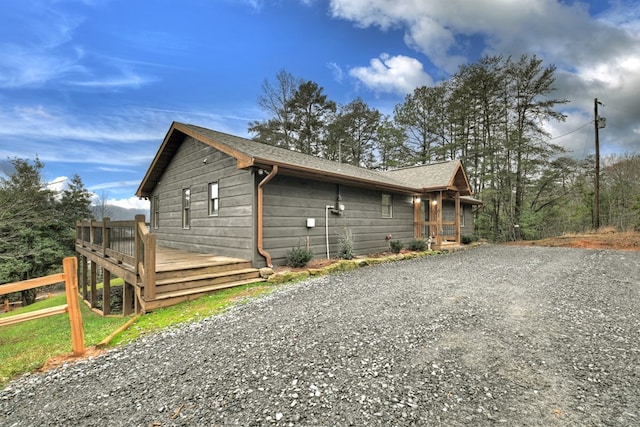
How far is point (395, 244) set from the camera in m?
10.5

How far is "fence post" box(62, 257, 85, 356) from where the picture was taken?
10.5 feet

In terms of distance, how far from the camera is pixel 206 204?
28.7 ft

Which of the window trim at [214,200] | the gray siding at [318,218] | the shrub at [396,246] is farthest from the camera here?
the shrub at [396,246]

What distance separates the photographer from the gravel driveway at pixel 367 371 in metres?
1.99

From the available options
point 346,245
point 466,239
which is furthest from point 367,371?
point 466,239

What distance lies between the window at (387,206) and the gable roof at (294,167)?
0.51 m

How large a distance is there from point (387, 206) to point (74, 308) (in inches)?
388

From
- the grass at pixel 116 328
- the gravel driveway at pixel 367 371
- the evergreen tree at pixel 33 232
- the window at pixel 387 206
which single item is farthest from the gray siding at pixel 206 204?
the evergreen tree at pixel 33 232

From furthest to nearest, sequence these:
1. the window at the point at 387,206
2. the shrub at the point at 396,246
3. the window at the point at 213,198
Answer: the window at the point at 387,206 < the shrub at the point at 396,246 < the window at the point at 213,198

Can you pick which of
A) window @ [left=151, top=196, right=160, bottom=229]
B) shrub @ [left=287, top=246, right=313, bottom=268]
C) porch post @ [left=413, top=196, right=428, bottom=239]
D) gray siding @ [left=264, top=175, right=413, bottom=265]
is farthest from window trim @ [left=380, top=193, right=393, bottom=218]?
window @ [left=151, top=196, right=160, bottom=229]

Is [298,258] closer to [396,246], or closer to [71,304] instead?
[71,304]

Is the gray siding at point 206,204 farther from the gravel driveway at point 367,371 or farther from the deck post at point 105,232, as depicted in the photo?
the gravel driveway at point 367,371

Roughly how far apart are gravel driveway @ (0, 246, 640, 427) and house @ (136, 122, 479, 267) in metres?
3.16

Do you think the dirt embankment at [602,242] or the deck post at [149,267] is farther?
the dirt embankment at [602,242]
